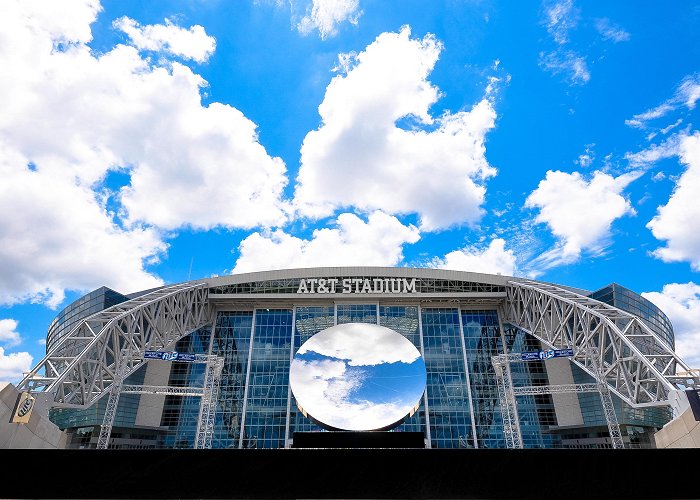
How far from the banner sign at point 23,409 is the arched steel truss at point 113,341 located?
1273 centimetres

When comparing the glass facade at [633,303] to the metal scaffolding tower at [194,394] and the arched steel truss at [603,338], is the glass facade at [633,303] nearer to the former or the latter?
the arched steel truss at [603,338]

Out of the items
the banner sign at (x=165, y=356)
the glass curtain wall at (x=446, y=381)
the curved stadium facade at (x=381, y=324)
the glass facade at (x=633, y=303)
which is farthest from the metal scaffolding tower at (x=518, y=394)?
the banner sign at (x=165, y=356)

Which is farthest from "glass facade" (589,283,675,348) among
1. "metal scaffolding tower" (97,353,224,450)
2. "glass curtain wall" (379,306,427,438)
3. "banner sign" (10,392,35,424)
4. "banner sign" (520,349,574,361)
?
"banner sign" (10,392,35,424)

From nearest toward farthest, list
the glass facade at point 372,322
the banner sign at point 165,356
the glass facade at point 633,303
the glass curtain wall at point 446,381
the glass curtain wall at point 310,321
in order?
the banner sign at point 165,356
the glass curtain wall at point 446,381
the glass facade at point 372,322
the glass facade at point 633,303
the glass curtain wall at point 310,321

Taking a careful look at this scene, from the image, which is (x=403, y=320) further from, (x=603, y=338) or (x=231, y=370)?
(x=603, y=338)

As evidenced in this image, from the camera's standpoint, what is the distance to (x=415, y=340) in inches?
2239

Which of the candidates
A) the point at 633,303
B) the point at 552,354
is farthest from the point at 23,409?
the point at 633,303

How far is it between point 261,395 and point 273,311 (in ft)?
36.1

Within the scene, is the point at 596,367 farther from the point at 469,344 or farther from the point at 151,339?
the point at 151,339

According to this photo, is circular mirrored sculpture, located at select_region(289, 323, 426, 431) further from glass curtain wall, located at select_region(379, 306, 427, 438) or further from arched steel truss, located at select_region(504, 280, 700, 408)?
glass curtain wall, located at select_region(379, 306, 427, 438)

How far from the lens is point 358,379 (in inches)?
830

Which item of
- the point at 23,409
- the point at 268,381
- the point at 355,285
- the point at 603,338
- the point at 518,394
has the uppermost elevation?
the point at 355,285

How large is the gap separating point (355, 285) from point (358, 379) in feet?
122

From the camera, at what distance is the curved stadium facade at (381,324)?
4862 centimetres
